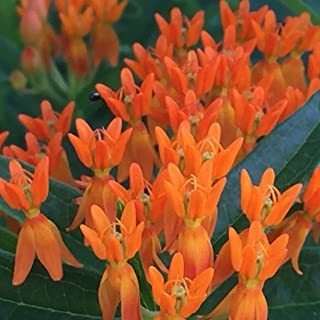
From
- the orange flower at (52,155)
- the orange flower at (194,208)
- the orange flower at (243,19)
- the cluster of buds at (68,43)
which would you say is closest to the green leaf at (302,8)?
the orange flower at (243,19)

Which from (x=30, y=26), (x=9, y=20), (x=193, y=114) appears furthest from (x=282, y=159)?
(x=9, y=20)

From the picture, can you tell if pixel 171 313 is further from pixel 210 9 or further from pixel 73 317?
pixel 210 9

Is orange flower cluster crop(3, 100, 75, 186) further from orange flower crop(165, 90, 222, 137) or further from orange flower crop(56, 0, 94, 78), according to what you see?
orange flower crop(56, 0, 94, 78)

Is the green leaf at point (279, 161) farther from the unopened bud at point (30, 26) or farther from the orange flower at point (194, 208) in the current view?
the unopened bud at point (30, 26)

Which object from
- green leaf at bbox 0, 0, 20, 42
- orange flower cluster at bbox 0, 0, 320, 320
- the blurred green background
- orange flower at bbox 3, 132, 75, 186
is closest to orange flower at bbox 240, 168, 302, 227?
orange flower cluster at bbox 0, 0, 320, 320

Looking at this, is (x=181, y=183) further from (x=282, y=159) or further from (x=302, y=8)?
(x=302, y=8)
